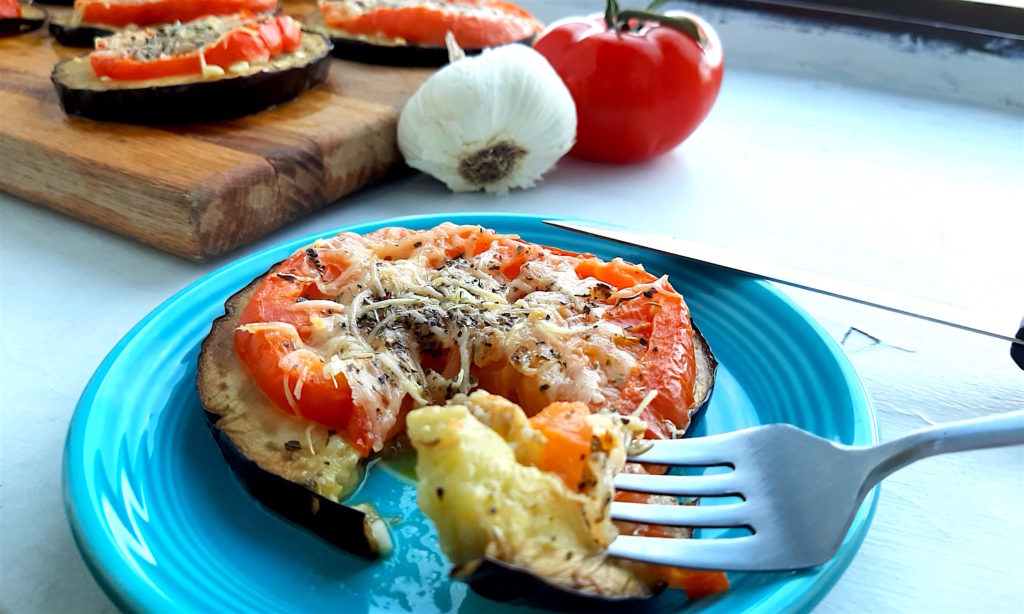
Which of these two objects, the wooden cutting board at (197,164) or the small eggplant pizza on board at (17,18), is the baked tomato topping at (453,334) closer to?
the wooden cutting board at (197,164)

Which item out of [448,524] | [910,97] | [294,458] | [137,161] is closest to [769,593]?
[448,524]

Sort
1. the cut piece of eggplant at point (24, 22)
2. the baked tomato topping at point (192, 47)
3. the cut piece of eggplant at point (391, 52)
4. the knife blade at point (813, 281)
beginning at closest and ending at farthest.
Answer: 1. the knife blade at point (813, 281)
2. the baked tomato topping at point (192, 47)
3. the cut piece of eggplant at point (391, 52)
4. the cut piece of eggplant at point (24, 22)

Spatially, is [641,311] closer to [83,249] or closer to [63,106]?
[83,249]

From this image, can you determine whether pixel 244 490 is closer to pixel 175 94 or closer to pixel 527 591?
pixel 527 591

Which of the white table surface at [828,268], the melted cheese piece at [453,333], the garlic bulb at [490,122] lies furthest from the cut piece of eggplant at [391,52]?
the melted cheese piece at [453,333]

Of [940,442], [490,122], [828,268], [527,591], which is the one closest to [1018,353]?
[828,268]
